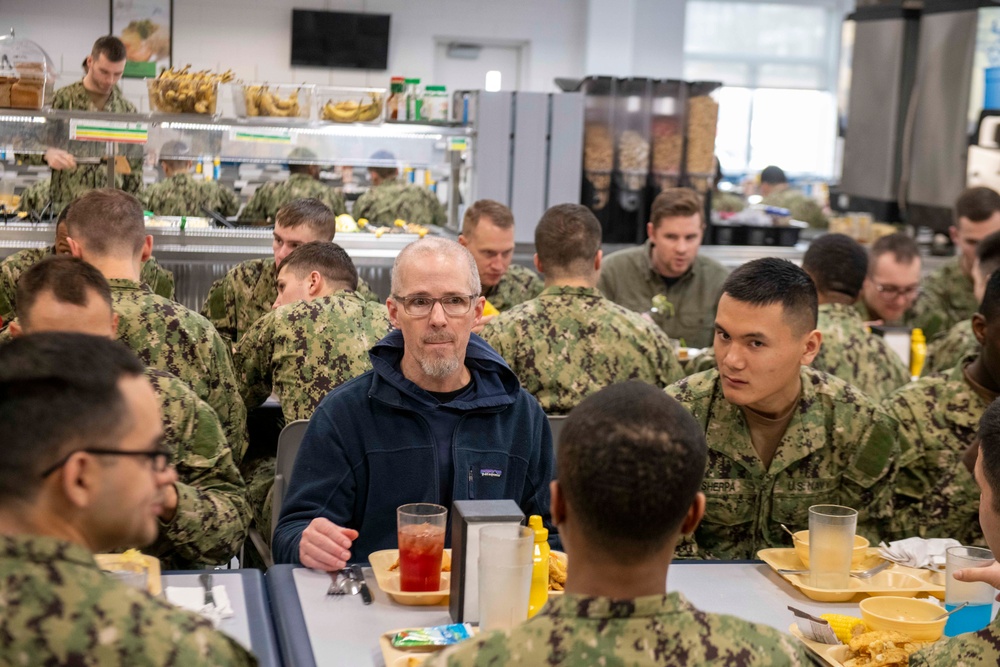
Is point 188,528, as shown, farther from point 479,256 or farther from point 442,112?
point 442,112

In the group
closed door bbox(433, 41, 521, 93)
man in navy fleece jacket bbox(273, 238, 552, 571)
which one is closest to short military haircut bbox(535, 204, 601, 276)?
man in navy fleece jacket bbox(273, 238, 552, 571)

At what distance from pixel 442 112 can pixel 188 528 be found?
11.9 ft

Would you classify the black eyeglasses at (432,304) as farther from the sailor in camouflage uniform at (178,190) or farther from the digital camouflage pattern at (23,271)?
the sailor in camouflage uniform at (178,190)

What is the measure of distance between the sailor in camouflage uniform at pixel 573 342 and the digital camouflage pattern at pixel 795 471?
3.09ft

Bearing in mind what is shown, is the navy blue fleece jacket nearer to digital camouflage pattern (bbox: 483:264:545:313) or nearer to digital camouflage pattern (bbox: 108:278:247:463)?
digital camouflage pattern (bbox: 108:278:247:463)

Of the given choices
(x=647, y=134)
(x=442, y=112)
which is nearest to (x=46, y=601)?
(x=442, y=112)

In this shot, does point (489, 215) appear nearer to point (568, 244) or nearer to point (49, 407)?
point (568, 244)

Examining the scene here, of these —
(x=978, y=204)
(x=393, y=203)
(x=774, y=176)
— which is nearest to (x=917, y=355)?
(x=978, y=204)

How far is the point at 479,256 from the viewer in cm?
491

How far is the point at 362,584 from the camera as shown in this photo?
208 cm

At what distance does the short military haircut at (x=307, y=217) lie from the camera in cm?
448

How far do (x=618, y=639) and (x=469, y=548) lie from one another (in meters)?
0.65

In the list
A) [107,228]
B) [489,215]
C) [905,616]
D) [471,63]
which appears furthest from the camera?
[471,63]

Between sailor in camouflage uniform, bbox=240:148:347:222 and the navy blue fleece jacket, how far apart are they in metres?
2.93
